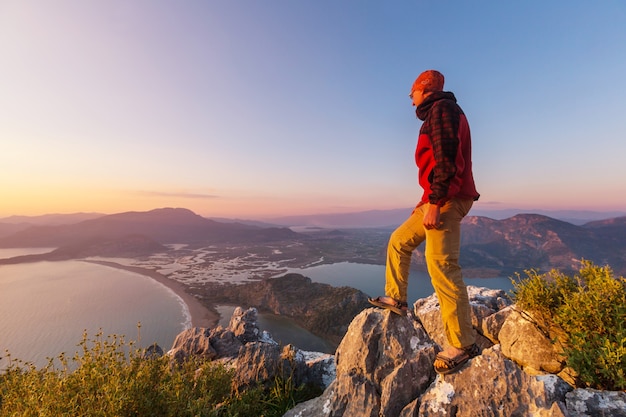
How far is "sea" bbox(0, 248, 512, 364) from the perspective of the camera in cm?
6138

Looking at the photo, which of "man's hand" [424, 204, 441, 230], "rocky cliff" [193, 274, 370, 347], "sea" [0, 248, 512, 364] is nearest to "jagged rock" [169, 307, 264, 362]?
"man's hand" [424, 204, 441, 230]

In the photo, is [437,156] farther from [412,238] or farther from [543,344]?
[543,344]

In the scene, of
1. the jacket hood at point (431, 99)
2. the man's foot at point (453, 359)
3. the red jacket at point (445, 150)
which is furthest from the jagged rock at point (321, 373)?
the jacket hood at point (431, 99)

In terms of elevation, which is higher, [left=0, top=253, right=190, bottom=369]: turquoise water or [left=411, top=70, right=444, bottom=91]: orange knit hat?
[left=411, top=70, right=444, bottom=91]: orange knit hat

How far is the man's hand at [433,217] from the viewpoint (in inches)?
163

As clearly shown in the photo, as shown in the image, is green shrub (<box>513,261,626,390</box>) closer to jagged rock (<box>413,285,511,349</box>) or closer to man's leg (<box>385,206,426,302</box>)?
jagged rock (<box>413,285,511,349</box>)

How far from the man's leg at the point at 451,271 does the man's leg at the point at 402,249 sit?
382mm

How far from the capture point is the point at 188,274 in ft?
422

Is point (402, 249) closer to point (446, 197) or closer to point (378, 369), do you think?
point (446, 197)

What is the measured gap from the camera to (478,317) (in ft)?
23.5

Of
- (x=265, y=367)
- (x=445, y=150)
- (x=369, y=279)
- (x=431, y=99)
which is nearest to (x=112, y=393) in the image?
(x=265, y=367)

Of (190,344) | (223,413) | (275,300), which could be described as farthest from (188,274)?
(223,413)

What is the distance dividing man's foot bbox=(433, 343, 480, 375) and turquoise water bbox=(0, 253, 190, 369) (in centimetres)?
5565

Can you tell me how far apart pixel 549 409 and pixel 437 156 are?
3763 mm
